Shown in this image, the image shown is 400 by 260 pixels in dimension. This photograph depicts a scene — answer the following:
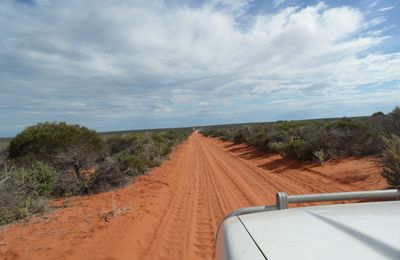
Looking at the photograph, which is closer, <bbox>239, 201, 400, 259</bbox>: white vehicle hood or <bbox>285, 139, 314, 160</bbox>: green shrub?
<bbox>239, 201, 400, 259</bbox>: white vehicle hood

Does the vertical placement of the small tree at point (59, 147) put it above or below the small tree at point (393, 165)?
above

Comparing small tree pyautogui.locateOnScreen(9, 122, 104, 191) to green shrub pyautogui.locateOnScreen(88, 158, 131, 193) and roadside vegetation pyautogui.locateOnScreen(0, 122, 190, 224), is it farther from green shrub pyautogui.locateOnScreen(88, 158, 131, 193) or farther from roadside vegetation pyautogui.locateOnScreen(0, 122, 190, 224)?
green shrub pyautogui.locateOnScreen(88, 158, 131, 193)

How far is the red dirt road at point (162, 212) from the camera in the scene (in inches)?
224

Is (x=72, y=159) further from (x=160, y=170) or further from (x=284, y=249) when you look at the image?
(x=284, y=249)

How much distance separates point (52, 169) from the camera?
11648 millimetres

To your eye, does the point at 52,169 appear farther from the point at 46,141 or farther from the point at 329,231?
the point at 329,231

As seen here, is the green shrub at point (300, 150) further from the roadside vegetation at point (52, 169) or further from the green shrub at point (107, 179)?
the green shrub at point (107, 179)

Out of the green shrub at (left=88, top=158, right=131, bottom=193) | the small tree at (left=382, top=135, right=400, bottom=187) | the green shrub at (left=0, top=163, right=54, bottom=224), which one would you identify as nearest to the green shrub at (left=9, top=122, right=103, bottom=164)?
the green shrub at (left=88, top=158, right=131, bottom=193)

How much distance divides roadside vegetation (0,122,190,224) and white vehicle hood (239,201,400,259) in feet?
24.1

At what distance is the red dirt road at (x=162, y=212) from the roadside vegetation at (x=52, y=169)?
0.65m

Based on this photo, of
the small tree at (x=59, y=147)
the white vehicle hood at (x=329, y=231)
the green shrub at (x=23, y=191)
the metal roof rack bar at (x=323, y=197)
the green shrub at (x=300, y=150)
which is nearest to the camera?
the white vehicle hood at (x=329, y=231)

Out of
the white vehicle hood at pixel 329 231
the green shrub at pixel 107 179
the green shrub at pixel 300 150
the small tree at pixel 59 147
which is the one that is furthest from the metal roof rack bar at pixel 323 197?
the green shrub at pixel 300 150

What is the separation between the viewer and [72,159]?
1138 cm

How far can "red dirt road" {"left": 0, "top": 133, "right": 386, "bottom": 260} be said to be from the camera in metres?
5.69
